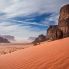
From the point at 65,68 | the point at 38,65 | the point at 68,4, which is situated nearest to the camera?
the point at 65,68

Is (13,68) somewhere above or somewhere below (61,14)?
below

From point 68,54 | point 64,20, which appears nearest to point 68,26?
point 64,20

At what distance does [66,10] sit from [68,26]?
20.7ft

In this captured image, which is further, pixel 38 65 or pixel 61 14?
pixel 61 14

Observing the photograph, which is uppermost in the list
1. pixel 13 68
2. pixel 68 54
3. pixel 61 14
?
pixel 61 14

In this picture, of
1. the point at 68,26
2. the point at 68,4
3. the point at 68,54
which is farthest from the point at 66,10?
the point at 68,54

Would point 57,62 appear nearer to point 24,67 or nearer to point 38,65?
point 38,65

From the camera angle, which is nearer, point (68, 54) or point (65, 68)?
point (65, 68)

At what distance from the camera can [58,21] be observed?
160ft

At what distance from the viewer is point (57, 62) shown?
188 inches

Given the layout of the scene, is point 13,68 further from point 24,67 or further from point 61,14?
point 61,14

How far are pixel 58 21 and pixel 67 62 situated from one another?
44774mm

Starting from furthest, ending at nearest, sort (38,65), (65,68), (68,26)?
1. (68,26)
2. (38,65)
3. (65,68)

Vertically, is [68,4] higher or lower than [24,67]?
higher
